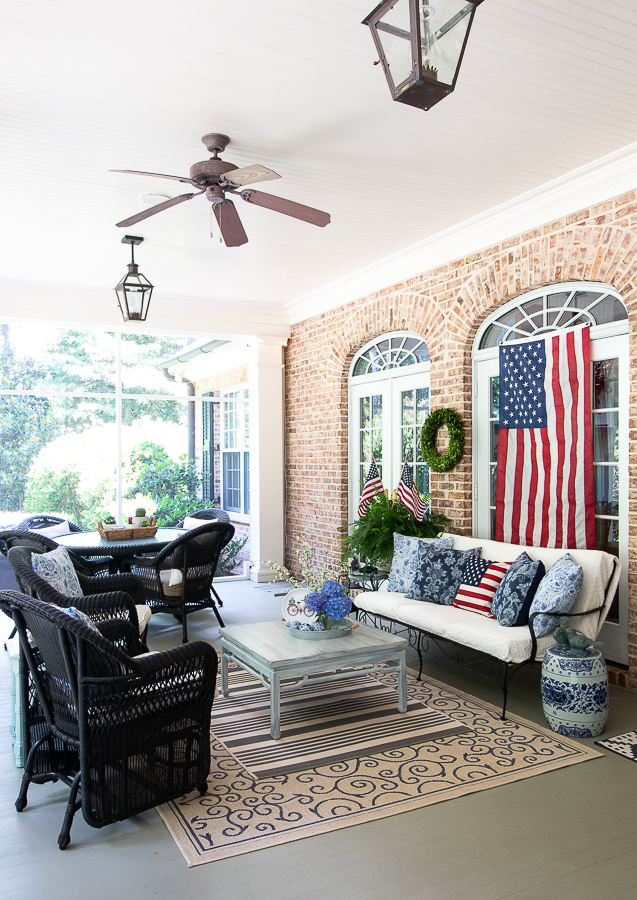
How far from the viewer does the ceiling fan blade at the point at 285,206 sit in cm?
365

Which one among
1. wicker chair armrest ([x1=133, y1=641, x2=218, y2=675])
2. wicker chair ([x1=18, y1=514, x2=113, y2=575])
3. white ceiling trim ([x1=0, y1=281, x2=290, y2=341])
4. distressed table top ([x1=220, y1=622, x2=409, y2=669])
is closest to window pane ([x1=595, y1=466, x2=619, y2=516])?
distressed table top ([x1=220, y1=622, x2=409, y2=669])

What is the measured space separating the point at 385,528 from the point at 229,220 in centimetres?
287

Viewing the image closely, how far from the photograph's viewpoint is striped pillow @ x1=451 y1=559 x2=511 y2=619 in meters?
4.52

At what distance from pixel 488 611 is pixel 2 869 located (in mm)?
3031

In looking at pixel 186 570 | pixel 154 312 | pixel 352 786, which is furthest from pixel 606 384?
pixel 154 312

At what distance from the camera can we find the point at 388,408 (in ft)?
22.4

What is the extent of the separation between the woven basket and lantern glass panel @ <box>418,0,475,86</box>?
4764 mm

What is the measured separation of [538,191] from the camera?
4754 millimetres

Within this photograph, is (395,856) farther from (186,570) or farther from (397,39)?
(186,570)

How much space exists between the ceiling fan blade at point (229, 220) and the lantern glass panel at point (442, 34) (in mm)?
2064

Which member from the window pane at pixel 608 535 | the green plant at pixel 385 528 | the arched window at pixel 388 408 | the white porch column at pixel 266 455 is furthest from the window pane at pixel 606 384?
the white porch column at pixel 266 455

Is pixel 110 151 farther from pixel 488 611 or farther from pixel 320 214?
pixel 488 611

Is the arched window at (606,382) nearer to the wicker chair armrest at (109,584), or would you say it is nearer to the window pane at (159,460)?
the wicker chair armrest at (109,584)

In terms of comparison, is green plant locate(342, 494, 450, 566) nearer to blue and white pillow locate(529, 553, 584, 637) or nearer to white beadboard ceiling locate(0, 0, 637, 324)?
blue and white pillow locate(529, 553, 584, 637)
